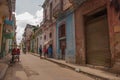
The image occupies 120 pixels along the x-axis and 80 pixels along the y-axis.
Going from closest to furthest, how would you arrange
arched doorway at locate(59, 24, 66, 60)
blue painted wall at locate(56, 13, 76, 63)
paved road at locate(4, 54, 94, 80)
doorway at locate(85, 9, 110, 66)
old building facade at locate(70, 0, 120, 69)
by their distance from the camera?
1. paved road at locate(4, 54, 94, 80)
2. old building facade at locate(70, 0, 120, 69)
3. doorway at locate(85, 9, 110, 66)
4. blue painted wall at locate(56, 13, 76, 63)
5. arched doorway at locate(59, 24, 66, 60)

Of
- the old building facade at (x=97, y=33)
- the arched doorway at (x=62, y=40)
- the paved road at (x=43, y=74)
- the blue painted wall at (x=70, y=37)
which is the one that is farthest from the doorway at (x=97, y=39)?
the arched doorway at (x=62, y=40)

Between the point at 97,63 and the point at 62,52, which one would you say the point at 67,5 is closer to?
the point at 62,52

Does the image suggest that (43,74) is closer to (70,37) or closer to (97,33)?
(97,33)

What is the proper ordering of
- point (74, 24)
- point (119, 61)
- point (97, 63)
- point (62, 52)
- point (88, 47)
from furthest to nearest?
point (62, 52) → point (74, 24) → point (88, 47) → point (97, 63) → point (119, 61)

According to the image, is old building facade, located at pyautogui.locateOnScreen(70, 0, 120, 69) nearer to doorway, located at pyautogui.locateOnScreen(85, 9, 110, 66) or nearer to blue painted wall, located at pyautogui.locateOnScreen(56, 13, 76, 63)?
doorway, located at pyautogui.locateOnScreen(85, 9, 110, 66)

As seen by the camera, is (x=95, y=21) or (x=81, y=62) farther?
(x=81, y=62)

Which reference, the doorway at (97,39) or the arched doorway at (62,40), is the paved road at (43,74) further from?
the arched doorway at (62,40)

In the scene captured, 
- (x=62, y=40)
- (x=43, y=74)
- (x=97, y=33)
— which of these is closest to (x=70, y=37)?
(x=62, y=40)

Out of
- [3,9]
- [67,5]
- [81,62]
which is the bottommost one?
[81,62]

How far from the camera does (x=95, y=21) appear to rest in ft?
39.7

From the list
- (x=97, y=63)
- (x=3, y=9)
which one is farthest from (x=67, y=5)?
(x=97, y=63)

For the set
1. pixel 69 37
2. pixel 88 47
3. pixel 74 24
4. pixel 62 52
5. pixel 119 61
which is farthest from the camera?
pixel 62 52

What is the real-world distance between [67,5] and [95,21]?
5.27 m

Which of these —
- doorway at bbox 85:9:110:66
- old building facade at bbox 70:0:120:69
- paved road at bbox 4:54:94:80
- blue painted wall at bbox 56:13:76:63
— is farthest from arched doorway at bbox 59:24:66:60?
paved road at bbox 4:54:94:80
